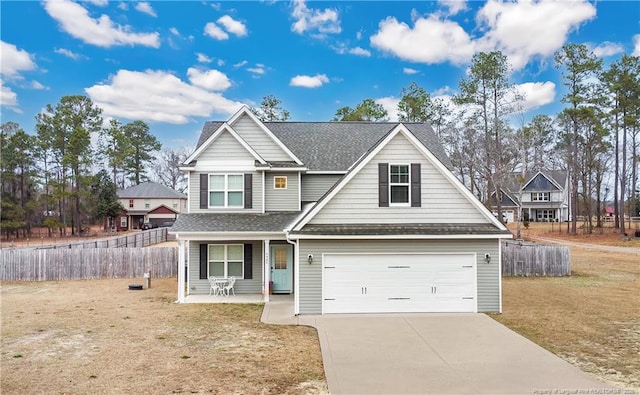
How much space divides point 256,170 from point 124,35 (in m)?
14.9

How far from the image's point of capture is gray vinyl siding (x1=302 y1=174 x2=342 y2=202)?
60.2 ft

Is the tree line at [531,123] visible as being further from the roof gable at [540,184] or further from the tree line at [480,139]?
the roof gable at [540,184]

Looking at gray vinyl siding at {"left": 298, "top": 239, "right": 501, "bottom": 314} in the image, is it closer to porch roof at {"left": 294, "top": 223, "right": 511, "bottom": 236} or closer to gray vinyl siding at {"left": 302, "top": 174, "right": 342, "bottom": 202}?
porch roof at {"left": 294, "top": 223, "right": 511, "bottom": 236}

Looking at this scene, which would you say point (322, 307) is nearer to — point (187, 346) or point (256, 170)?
point (187, 346)

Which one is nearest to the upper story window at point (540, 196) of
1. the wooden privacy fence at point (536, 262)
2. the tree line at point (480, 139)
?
the tree line at point (480, 139)

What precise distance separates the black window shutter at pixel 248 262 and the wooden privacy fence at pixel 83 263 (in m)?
5.77

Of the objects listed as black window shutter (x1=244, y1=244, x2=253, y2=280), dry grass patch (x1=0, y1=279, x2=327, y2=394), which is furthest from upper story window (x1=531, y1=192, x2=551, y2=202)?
dry grass patch (x1=0, y1=279, x2=327, y2=394)

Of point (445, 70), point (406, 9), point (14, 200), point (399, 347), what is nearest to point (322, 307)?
point (399, 347)

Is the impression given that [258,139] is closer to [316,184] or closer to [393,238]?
[316,184]

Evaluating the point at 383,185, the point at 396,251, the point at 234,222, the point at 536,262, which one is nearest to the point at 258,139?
the point at 234,222

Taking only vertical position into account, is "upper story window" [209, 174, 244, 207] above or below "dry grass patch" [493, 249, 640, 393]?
above

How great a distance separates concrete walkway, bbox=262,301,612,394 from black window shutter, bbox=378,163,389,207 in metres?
3.64

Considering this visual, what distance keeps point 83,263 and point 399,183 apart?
637 inches

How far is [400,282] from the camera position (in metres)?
13.5
